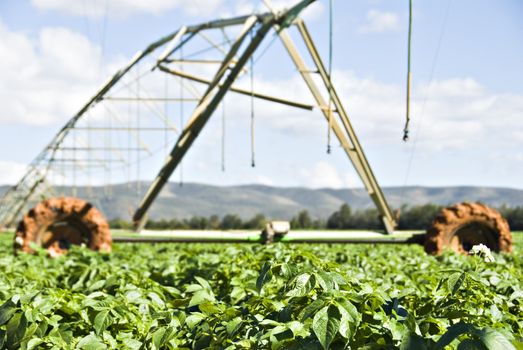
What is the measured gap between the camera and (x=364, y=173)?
17328 millimetres

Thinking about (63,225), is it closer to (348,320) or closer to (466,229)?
(466,229)

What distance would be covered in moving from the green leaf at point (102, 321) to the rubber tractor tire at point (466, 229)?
10.7 metres

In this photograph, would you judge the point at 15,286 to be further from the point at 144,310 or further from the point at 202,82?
the point at 202,82

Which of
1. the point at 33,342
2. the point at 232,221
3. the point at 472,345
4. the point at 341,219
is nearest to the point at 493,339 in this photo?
the point at 472,345

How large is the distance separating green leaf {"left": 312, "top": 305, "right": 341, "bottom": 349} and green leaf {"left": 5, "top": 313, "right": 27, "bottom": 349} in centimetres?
175

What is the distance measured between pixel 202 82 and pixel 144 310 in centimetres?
1620

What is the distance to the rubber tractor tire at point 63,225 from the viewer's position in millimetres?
13539

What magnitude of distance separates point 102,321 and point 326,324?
1.47m

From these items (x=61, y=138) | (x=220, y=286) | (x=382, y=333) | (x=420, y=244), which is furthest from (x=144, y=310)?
(x=61, y=138)

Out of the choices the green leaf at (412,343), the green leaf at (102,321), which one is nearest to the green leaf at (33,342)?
the green leaf at (102,321)

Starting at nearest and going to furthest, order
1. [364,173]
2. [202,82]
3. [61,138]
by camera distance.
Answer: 1. [364,173]
2. [202,82]
3. [61,138]

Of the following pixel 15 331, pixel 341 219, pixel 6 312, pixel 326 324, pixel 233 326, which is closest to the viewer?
pixel 326 324

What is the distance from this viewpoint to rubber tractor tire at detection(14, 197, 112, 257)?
13539 mm

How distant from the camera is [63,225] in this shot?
13938 millimetres
